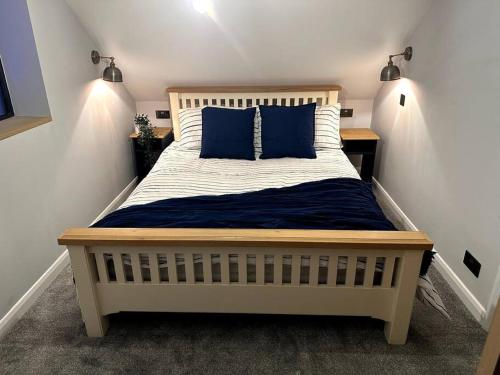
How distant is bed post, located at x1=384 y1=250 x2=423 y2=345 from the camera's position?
1.62 meters

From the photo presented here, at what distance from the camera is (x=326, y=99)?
344 cm

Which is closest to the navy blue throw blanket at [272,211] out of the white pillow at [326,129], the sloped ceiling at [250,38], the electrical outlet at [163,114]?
the white pillow at [326,129]

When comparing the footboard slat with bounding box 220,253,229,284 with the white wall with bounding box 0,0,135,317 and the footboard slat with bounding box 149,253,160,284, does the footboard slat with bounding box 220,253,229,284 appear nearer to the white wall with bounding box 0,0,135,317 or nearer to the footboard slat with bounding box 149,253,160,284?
the footboard slat with bounding box 149,253,160,284

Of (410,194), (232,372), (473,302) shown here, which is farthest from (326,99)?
(232,372)

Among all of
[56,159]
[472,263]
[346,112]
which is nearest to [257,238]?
[472,263]

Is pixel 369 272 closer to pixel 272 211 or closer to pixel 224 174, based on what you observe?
pixel 272 211

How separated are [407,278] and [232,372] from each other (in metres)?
0.91

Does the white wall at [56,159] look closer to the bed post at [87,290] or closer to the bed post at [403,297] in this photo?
the bed post at [87,290]

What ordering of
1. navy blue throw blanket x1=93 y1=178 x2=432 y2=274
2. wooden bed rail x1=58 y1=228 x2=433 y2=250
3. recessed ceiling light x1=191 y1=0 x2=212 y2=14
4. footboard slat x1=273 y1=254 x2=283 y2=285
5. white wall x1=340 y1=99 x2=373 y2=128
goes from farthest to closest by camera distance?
1. white wall x1=340 y1=99 x2=373 y2=128
2. recessed ceiling light x1=191 y1=0 x2=212 y2=14
3. navy blue throw blanket x1=93 y1=178 x2=432 y2=274
4. footboard slat x1=273 y1=254 x2=283 y2=285
5. wooden bed rail x1=58 y1=228 x2=433 y2=250

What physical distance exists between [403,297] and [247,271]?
0.74 metres

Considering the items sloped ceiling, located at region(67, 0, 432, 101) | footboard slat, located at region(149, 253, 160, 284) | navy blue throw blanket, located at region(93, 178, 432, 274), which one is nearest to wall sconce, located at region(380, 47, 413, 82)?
sloped ceiling, located at region(67, 0, 432, 101)

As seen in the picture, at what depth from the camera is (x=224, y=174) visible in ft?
8.73

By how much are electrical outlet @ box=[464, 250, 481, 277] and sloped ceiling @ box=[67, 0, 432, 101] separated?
1.74m

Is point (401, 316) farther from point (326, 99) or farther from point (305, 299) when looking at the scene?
point (326, 99)
